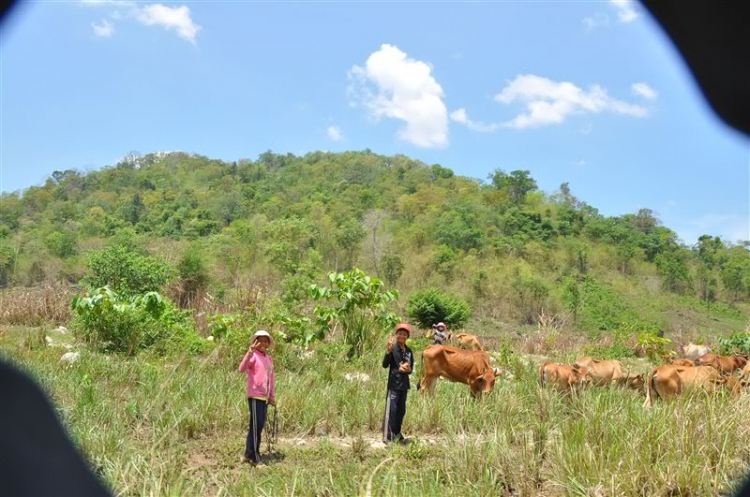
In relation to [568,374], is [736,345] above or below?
below

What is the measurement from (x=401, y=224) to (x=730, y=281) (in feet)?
85.0

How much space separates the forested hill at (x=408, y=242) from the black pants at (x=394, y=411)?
8.78m

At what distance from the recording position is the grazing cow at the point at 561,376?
7992 millimetres

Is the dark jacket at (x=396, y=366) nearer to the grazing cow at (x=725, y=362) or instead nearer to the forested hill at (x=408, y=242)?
the grazing cow at (x=725, y=362)

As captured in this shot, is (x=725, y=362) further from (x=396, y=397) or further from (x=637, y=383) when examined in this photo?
(x=396, y=397)

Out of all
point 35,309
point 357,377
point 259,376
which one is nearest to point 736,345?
point 357,377

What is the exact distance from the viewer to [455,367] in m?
8.55

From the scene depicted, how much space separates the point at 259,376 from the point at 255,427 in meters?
0.51

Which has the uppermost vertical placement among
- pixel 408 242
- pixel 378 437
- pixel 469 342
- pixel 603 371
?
pixel 408 242

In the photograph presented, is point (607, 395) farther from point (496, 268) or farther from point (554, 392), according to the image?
point (496, 268)

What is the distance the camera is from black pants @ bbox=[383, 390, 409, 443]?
6.88 meters

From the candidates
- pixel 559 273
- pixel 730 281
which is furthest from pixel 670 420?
pixel 730 281

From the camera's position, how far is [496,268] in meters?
39.7

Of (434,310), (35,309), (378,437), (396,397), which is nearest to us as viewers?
(396,397)
